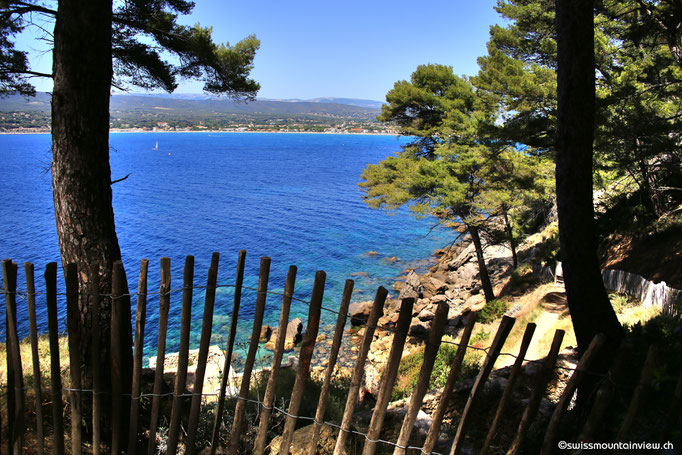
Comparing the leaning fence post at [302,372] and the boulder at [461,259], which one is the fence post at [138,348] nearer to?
the leaning fence post at [302,372]

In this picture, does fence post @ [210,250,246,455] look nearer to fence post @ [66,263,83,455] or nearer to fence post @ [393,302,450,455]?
fence post @ [66,263,83,455]

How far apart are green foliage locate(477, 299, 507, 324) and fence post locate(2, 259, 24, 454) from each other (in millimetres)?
13828

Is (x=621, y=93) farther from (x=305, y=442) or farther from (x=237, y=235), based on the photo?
(x=237, y=235)

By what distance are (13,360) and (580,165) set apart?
572cm

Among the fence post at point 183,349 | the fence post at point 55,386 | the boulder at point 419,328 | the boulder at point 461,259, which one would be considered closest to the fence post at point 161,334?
the fence post at point 183,349

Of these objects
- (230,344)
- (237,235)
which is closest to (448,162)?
(230,344)

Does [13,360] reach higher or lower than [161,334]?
lower

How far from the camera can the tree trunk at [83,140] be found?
4.10m

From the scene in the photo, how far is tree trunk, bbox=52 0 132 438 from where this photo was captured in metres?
4.10

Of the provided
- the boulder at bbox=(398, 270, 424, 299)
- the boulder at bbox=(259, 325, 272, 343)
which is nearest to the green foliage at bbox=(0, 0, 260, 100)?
the boulder at bbox=(259, 325, 272, 343)

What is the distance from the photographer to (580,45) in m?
4.37

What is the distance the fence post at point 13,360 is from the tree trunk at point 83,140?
0.70 m

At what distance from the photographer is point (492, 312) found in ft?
50.2

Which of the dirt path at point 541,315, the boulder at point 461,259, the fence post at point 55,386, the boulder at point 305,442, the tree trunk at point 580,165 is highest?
the tree trunk at point 580,165
